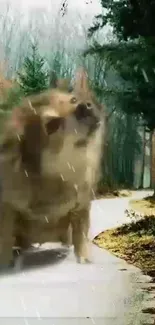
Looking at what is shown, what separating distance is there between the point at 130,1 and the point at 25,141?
15.7 inches

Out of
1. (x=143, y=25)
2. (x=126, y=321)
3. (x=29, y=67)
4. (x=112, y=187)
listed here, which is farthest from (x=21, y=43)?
(x=126, y=321)

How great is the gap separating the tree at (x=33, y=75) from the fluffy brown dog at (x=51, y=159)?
2 cm

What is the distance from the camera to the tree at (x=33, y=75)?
1.31 m

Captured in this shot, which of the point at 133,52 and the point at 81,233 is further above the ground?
the point at 133,52

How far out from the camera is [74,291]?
1353 millimetres

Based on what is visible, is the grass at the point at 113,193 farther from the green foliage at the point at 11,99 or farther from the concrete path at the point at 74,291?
the green foliage at the point at 11,99

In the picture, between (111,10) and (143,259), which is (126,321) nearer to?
(143,259)

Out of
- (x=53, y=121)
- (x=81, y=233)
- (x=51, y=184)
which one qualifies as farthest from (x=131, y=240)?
(x=53, y=121)

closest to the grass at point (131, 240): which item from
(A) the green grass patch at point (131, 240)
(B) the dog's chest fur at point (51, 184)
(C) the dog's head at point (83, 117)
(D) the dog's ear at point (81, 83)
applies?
(A) the green grass patch at point (131, 240)

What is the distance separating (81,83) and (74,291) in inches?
18.7

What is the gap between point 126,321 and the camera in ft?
4.49

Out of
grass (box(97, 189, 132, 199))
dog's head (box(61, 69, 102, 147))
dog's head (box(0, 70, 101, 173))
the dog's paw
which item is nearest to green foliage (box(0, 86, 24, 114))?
dog's head (box(0, 70, 101, 173))

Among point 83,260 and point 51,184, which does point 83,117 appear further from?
point 83,260

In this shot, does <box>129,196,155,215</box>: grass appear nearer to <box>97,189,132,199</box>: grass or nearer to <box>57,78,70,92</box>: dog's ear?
<box>97,189,132,199</box>: grass
